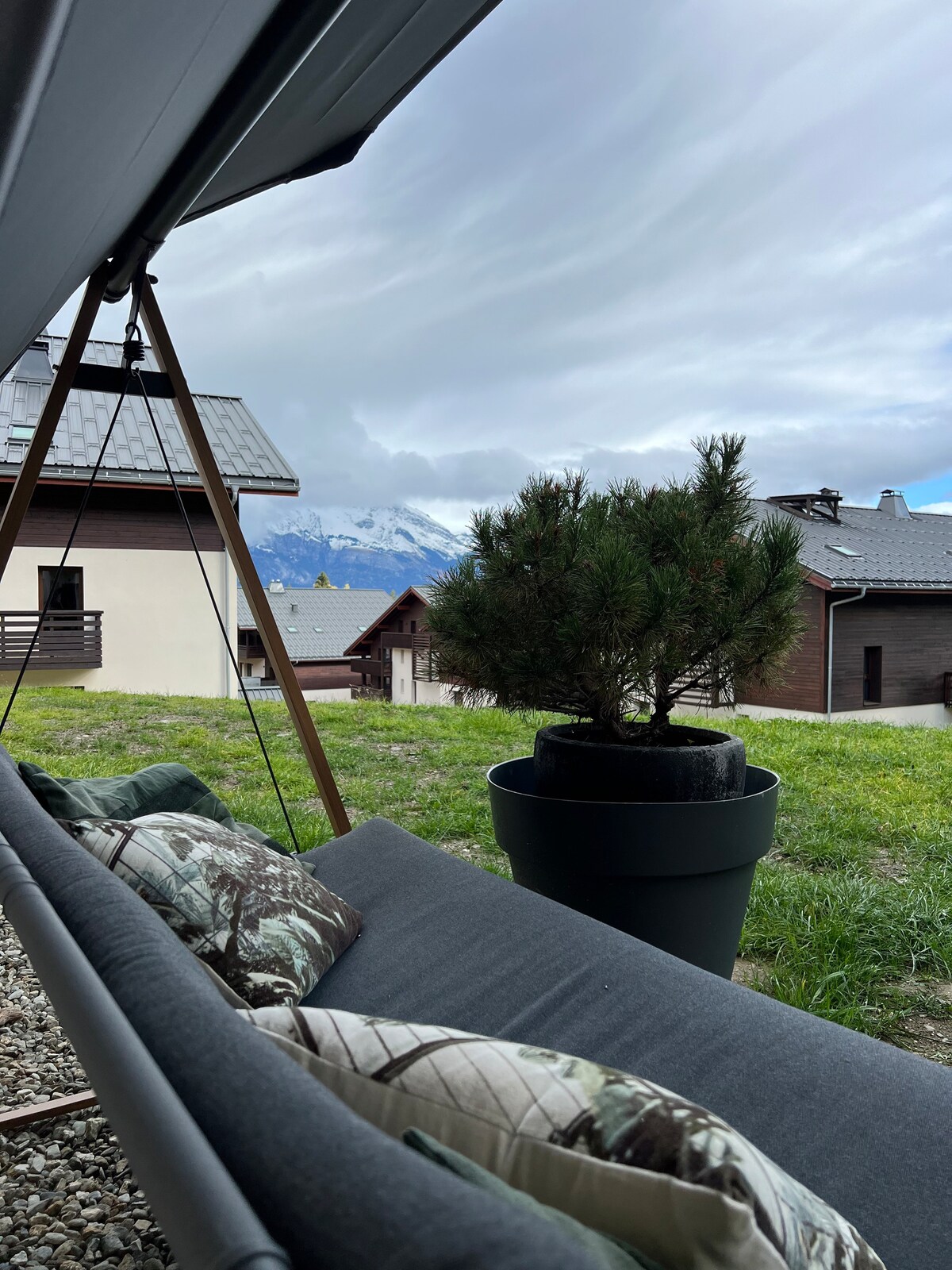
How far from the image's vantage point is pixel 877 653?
577 inches

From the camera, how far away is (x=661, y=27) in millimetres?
5008

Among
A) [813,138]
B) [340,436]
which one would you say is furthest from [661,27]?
[340,436]

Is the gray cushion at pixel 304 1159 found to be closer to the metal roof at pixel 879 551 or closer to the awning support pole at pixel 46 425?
the awning support pole at pixel 46 425

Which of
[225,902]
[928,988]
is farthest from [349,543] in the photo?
[225,902]

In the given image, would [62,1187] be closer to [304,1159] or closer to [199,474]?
[304,1159]

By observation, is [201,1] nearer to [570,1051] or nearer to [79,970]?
[79,970]

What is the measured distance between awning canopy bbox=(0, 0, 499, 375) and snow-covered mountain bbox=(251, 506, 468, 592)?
3304cm

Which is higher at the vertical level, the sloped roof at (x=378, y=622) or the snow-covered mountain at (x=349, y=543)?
the snow-covered mountain at (x=349, y=543)

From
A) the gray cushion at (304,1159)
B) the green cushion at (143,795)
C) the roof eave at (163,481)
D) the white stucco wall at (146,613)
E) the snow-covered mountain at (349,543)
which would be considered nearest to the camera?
the gray cushion at (304,1159)

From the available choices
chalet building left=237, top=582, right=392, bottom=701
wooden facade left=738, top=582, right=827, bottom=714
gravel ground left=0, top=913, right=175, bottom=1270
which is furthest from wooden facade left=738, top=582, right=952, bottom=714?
gravel ground left=0, top=913, right=175, bottom=1270

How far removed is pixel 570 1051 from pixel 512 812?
77cm

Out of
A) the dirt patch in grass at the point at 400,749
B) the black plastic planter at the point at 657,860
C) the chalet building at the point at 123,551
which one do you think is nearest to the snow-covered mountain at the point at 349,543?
the chalet building at the point at 123,551

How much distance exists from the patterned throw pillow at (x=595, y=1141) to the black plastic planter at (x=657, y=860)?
104 cm

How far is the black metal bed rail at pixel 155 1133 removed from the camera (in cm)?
30
